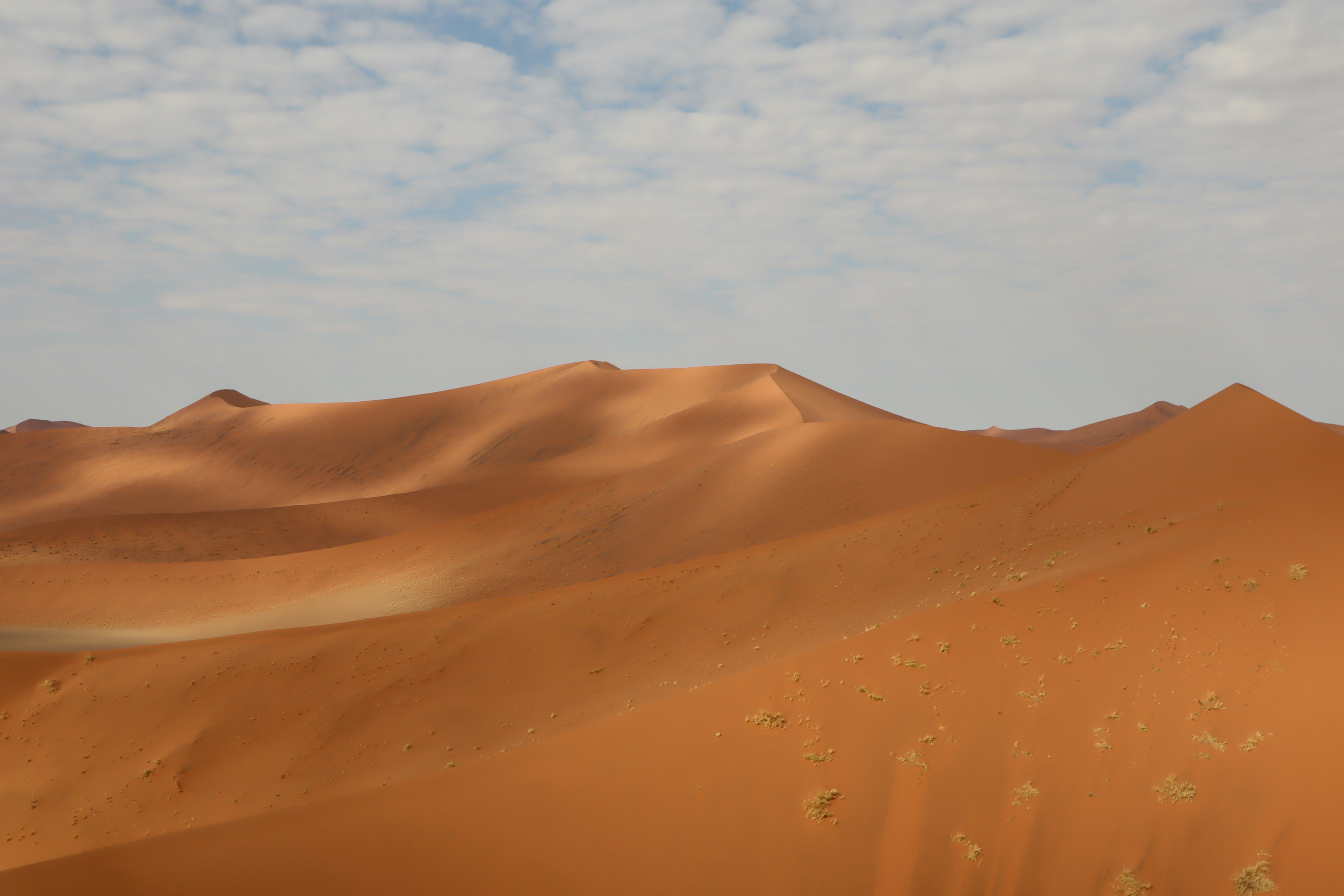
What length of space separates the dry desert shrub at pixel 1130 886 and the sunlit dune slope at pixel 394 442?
4273 centimetres

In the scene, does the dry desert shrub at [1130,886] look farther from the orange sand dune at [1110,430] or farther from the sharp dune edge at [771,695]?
the orange sand dune at [1110,430]

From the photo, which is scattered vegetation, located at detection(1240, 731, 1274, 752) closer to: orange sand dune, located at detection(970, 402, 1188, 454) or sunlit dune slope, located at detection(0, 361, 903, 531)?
sunlit dune slope, located at detection(0, 361, 903, 531)

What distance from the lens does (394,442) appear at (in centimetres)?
7025

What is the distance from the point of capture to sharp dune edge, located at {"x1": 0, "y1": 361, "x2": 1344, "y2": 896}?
8.30 metres

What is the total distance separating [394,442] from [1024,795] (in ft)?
218

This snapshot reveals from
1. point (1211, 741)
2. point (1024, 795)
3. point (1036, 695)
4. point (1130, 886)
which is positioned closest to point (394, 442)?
point (1036, 695)

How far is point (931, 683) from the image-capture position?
10.2 metres

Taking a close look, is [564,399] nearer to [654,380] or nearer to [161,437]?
[654,380]

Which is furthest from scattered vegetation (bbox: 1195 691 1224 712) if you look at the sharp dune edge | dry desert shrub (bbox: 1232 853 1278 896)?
dry desert shrub (bbox: 1232 853 1278 896)

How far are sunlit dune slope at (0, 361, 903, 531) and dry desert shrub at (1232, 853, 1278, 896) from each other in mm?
42992

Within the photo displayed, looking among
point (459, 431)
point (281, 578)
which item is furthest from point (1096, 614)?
point (459, 431)

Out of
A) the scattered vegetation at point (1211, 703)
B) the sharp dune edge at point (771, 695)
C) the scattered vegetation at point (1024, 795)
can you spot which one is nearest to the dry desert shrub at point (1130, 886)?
the sharp dune edge at point (771, 695)

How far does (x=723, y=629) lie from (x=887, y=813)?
25.3 ft

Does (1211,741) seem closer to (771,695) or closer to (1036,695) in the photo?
(1036,695)
